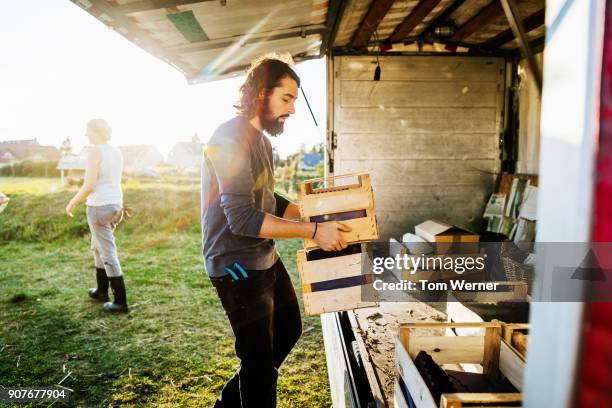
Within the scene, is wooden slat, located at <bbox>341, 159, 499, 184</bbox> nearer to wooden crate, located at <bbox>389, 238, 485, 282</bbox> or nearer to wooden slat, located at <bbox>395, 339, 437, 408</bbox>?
wooden crate, located at <bbox>389, 238, 485, 282</bbox>

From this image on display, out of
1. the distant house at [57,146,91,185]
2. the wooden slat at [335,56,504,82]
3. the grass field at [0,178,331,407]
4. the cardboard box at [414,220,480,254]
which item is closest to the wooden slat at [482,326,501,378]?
the grass field at [0,178,331,407]

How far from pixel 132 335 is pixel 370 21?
427 cm

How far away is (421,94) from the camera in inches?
234

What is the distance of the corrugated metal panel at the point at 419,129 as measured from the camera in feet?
19.4

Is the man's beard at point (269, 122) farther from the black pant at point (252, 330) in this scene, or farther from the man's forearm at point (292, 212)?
the black pant at point (252, 330)

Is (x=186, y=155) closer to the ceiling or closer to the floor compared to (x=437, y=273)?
closer to the ceiling

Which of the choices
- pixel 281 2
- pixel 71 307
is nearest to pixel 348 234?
pixel 281 2

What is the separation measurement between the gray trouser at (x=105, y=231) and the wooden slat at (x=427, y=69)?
3450mm

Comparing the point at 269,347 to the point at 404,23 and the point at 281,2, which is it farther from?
the point at 404,23

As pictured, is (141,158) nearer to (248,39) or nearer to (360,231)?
(248,39)

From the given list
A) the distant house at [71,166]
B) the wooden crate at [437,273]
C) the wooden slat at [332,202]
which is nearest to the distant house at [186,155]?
the distant house at [71,166]

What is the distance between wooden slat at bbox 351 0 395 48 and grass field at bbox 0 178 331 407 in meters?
3.44

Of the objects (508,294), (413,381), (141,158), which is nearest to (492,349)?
(413,381)

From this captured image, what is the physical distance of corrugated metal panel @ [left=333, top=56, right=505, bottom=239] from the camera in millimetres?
5906
